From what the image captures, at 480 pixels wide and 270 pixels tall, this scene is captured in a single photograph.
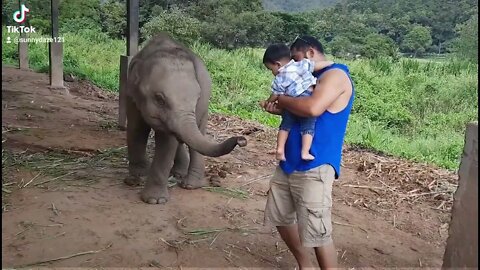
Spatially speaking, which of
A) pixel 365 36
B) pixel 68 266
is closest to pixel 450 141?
pixel 68 266

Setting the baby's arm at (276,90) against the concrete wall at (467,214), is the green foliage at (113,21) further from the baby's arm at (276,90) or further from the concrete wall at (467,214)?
the concrete wall at (467,214)

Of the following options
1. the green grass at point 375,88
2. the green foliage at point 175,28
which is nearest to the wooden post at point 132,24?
the green grass at point 375,88

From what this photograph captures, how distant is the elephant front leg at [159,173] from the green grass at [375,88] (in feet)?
17.5

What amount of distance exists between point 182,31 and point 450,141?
14.1 m

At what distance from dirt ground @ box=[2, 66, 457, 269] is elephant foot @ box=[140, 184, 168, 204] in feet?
0.24

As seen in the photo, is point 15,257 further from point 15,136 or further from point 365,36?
point 365,36

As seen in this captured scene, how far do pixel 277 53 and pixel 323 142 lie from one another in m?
0.60

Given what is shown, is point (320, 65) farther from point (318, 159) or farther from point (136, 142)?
point (136, 142)

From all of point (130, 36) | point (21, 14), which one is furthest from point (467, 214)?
point (21, 14)

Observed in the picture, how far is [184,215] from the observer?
469 centimetres

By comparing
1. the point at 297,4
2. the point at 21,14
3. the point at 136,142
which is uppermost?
the point at 297,4

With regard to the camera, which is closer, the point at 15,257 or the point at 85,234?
the point at 15,257

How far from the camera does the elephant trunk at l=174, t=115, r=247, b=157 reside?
4.05 meters

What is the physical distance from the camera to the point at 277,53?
128 inches
